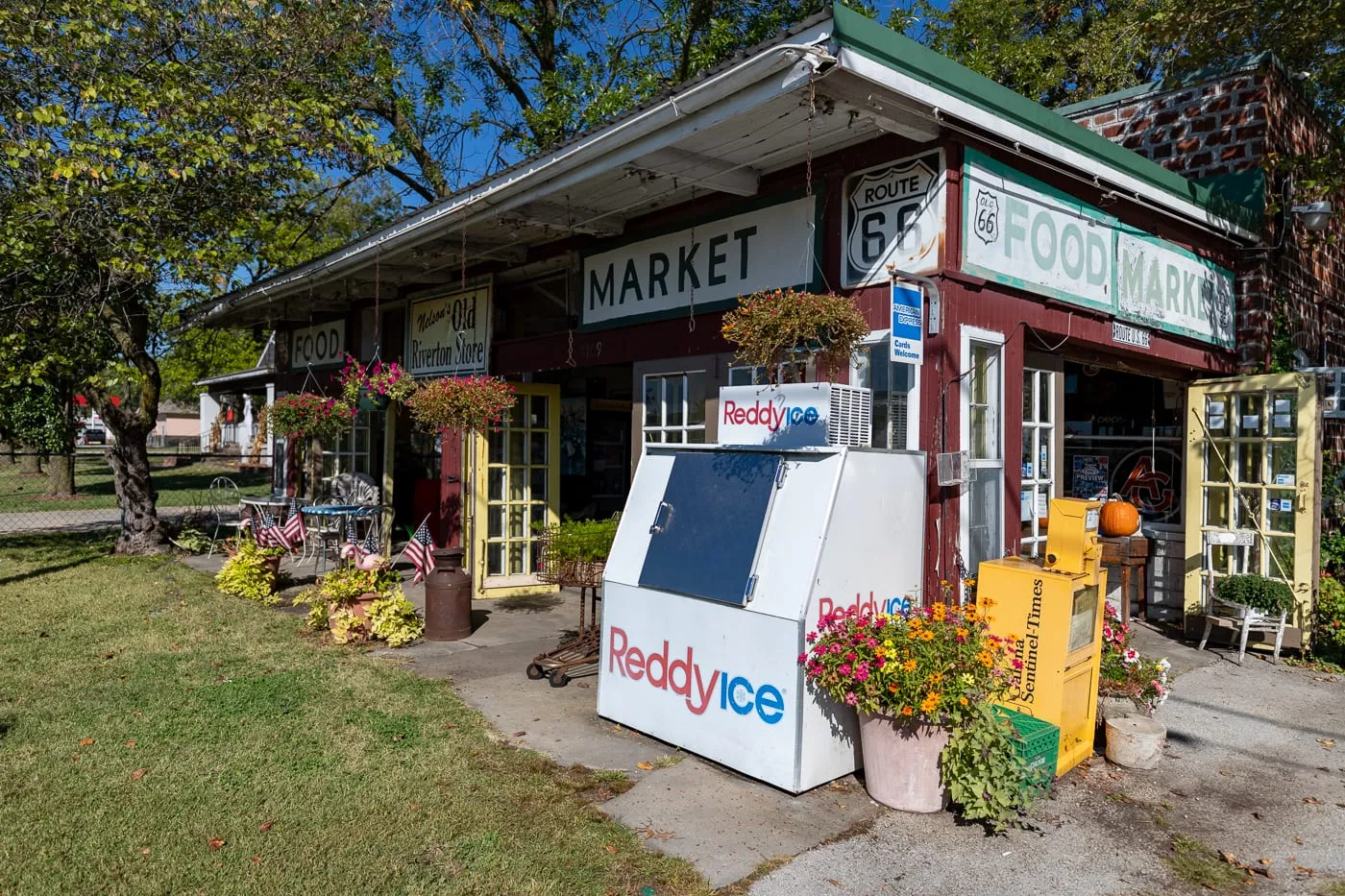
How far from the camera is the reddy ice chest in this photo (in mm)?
4316

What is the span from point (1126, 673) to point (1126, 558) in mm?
2582

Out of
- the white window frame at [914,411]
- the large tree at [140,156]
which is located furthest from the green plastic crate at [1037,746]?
the large tree at [140,156]

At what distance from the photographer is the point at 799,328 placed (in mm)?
4691

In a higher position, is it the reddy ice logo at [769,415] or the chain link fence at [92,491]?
the reddy ice logo at [769,415]

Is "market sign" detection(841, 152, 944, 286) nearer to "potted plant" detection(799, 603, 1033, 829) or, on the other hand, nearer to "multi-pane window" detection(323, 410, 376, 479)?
"potted plant" detection(799, 603, 1033, 829)

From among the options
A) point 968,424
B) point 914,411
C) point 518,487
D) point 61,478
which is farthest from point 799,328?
point 61,478

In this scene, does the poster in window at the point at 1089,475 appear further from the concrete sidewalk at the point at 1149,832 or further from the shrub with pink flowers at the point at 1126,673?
the shrub with pink flowers at the point at 1126,673

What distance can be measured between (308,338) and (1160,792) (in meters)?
12.6

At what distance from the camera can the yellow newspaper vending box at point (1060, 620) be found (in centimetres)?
445

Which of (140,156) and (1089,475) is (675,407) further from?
(140,156)

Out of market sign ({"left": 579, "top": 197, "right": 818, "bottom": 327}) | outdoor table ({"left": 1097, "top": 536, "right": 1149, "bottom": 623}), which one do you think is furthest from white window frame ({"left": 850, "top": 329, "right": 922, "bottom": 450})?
outdoor table ({"left": 1097, "top": 536, "right": 1149, "bottom": 623})

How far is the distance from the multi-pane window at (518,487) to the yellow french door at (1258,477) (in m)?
6.41

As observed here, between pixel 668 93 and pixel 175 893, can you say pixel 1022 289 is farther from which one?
pixel 175 893

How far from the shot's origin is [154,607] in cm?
849
